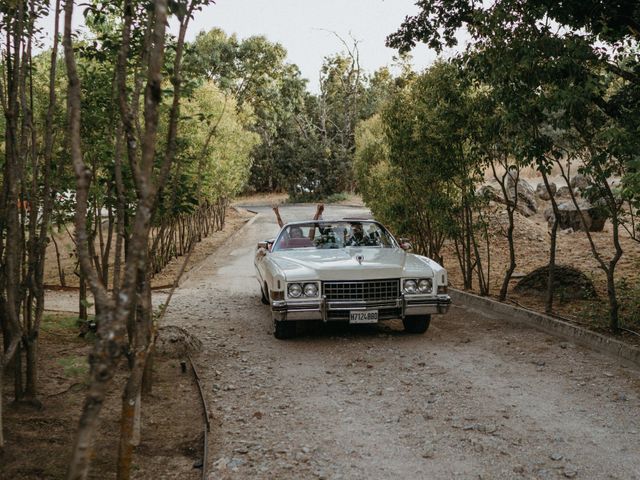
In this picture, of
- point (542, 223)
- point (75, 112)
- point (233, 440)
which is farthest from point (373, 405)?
point (542, 223)

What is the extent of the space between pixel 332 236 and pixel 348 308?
195cm

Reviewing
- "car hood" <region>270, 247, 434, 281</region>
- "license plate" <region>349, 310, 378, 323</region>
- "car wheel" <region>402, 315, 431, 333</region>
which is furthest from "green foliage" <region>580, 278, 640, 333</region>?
"license plate" <region>349, 310, 378, 323</region>

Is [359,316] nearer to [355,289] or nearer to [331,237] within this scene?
[355,289]

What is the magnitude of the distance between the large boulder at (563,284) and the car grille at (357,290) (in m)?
4.20

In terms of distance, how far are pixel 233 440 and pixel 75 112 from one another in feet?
10.7

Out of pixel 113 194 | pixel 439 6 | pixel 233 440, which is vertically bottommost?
pixel 233 440

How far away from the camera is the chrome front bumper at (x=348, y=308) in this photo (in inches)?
337

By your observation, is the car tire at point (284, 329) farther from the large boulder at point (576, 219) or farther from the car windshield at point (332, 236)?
the large boulder at point (576, 219)

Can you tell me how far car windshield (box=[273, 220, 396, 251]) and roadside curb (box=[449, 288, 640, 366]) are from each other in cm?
224

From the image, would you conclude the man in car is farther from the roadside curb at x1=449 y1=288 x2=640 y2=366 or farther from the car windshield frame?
the roadside curb at x1=449 y1=288 x2=640 y2=366

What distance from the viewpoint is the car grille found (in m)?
8.67

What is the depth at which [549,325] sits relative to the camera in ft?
31.5

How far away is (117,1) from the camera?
593 centimetres

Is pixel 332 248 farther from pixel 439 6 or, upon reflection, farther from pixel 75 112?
pixel 75 112
